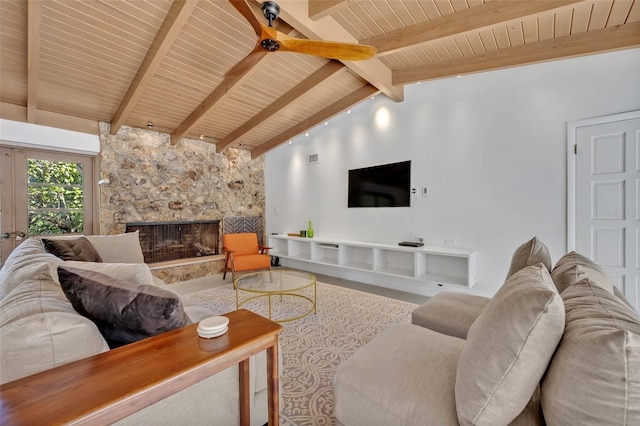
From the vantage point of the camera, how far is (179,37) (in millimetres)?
2723

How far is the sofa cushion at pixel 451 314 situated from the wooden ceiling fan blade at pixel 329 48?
6.52 ft

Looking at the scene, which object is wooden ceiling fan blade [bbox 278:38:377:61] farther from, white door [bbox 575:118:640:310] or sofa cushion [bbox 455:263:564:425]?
white door [bbox 575:118:640:310]

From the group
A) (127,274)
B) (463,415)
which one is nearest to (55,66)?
(127,274)

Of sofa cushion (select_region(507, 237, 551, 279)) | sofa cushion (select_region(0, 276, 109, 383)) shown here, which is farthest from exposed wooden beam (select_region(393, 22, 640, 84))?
sofa cushion (select_region(0, 276, 109, 383))

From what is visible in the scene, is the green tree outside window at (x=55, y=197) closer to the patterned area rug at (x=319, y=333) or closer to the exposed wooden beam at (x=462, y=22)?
the patterned area rug at (x=319, y=333)

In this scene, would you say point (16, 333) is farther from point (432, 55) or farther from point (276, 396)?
point (432, 55)

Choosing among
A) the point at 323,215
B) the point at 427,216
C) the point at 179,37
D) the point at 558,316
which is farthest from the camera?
the point at 323,215

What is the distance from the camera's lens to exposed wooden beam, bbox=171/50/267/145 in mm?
3218

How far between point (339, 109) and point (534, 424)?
→ 13.9 feet

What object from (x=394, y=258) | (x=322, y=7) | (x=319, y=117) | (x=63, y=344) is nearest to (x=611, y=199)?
(x=394, y=258)

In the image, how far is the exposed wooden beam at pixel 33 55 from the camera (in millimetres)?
2160

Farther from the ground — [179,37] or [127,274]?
[179,37]

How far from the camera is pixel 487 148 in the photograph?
3.26 m

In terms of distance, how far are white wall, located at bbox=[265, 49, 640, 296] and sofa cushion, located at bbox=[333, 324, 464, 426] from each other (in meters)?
2.32
